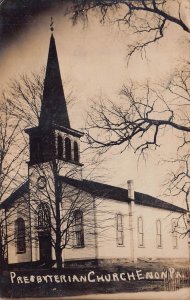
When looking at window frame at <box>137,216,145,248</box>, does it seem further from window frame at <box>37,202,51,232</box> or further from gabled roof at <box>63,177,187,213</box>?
window frame at <box>37,202,51,232</box>

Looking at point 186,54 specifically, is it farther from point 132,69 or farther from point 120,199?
Result: point 120,199

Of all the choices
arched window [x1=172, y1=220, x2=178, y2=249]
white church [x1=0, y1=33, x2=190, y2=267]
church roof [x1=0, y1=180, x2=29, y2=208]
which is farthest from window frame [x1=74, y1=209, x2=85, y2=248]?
arched window [x1=172, y1=220, x2=178, y2=249]

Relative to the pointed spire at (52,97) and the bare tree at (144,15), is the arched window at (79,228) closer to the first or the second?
the pointed spire at (52,97)

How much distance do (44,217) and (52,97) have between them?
125 cm

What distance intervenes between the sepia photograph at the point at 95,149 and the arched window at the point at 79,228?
11 millimetres

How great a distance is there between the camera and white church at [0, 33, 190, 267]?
4.51m

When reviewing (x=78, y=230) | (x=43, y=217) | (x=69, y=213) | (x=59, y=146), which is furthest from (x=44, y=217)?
(x=59, y=146)

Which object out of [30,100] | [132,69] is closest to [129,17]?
[132,69]

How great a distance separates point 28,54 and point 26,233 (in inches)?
73.7

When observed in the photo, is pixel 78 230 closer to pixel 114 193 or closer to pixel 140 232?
pixel 114 193

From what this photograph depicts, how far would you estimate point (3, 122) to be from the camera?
500 centimetres

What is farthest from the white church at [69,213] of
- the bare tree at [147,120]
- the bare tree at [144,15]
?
the bare tree at [144,15]

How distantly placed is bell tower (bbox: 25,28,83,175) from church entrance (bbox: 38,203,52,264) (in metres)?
0.49

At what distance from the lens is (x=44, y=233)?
475 centimetres
